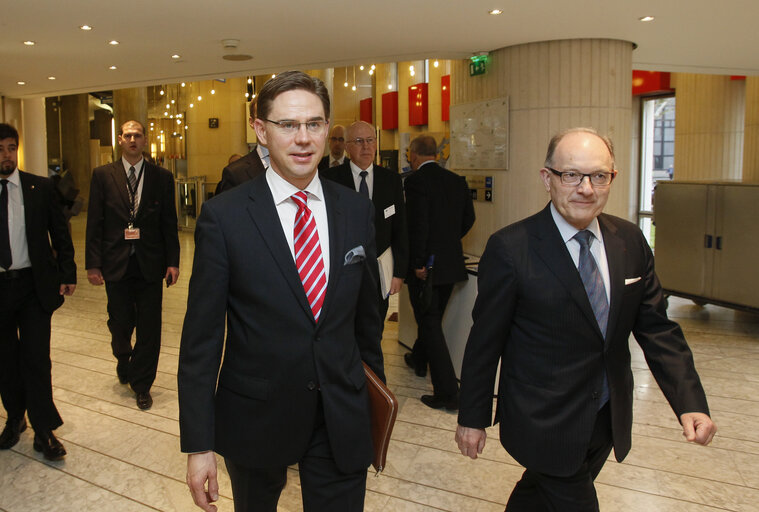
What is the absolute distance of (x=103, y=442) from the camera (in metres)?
4.01

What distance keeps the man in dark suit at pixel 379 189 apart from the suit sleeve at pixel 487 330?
7.16 ft

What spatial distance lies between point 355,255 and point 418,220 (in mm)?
2839

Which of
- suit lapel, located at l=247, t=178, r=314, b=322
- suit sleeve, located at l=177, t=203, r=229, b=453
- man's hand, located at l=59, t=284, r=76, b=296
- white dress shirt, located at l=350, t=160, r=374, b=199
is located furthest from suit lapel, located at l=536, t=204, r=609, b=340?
man's hand, located at l=59, t=284, r=76, b=296

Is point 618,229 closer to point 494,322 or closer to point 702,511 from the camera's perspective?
point 494,322

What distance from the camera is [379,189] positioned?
438 centimetres

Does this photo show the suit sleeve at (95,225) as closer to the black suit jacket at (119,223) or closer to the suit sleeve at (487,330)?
the black suit jacket at (119,223)

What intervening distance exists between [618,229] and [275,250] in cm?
110

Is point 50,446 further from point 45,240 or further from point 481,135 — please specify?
point 481,135

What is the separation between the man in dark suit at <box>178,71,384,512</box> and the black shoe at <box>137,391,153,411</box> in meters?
2.90

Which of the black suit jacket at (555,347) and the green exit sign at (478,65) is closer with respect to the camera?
the black suit jacket at (555,347)

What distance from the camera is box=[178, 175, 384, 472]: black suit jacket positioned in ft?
5.79

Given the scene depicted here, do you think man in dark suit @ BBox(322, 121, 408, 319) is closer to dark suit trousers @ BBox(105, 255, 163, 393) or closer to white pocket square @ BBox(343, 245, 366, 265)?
dark suit trousers @ BBox(105, 255, 163, 393)

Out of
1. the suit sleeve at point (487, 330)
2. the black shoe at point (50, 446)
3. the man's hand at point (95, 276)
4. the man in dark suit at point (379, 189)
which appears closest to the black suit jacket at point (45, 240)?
the man's hand at point (95, 276)

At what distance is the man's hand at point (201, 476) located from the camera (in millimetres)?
1729
